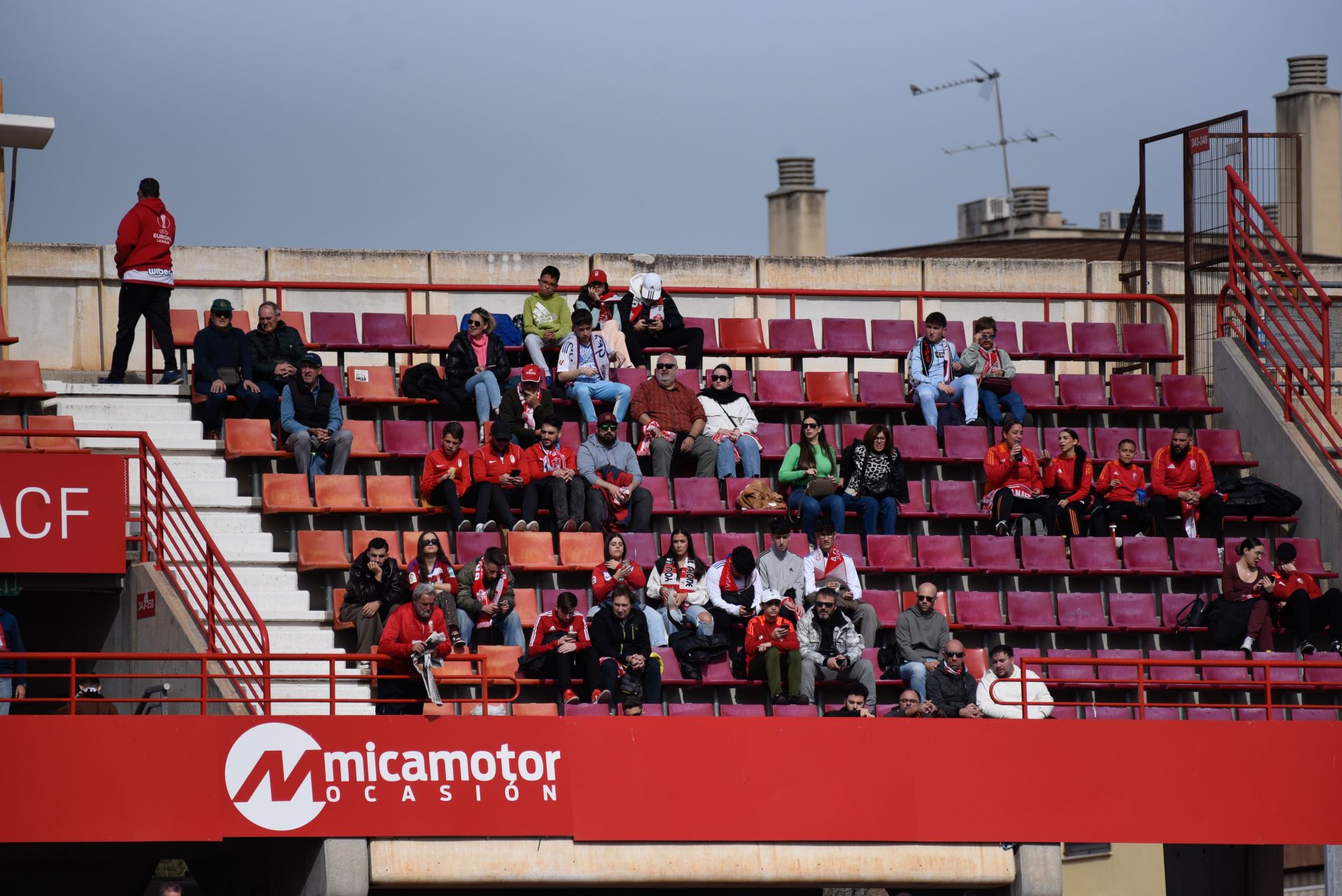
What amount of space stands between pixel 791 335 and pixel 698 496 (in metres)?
2.86

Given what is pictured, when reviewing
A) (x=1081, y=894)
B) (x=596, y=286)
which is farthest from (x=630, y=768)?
(x=1081, y=894)

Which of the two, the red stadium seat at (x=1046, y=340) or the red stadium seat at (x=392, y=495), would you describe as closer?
the red stadium seat at (x=392, y=495)

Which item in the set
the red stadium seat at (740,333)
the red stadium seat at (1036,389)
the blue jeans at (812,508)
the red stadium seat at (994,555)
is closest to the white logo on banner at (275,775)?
the blue jeans at (812,508)

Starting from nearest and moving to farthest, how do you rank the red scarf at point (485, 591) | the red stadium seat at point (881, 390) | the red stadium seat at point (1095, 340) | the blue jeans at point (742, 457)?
the red scarf at point (485, 591), the blue jeans at point (742, 457), the red stadium seat at point (881, 390), the red stadium seat at point (1095, 340)


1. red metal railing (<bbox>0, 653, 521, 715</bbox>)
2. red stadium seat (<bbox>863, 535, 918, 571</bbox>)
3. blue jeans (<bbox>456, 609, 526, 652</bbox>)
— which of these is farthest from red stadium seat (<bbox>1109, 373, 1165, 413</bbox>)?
red metal railing (<bbox>0, 653, 521, 715</bbox>)

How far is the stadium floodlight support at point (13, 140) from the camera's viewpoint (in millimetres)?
14875

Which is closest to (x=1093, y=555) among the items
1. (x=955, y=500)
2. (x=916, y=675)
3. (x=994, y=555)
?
(x=994, y=555)

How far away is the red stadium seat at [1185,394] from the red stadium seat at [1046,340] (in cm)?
91

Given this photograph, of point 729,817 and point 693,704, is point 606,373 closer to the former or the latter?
point 693,704

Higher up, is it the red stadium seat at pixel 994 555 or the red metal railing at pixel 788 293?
the red metal railing at pixel 788 293

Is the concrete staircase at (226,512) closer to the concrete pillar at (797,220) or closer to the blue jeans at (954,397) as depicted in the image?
the blue jeans at (954,397)

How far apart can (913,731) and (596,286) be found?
18.6 feet

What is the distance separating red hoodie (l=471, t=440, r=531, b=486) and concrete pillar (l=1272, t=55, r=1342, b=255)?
18.5 meters

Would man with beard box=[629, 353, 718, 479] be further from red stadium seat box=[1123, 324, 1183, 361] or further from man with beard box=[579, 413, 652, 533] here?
red stadium seat box=[1123, 324, 1183, 361]
